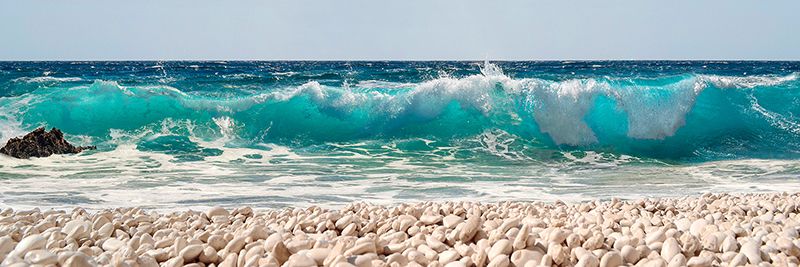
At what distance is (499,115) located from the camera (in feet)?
45.2

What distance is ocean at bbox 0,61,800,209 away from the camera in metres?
7.46

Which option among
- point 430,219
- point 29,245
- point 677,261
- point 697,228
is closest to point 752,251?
point 677,261

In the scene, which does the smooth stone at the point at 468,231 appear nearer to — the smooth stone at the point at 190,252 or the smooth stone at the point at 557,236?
the smooth stone at the point at 557,236

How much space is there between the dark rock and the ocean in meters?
0.35

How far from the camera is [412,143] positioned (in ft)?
40.0

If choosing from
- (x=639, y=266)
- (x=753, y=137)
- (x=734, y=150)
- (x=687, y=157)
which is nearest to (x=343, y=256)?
A: (x=639, y=266)

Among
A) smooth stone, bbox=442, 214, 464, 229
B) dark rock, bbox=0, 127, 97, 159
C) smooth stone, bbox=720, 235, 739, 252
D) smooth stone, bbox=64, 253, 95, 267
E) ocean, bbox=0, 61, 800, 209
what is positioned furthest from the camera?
dark rock, bbox=0, 127, 97, 159

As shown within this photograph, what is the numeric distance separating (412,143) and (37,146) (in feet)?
18.1

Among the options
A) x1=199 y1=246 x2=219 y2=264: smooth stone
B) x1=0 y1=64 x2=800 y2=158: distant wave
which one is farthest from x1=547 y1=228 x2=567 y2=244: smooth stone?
x1=0 y1=64 x2=800 y2=158: distant wave

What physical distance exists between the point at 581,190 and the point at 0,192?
225 inches

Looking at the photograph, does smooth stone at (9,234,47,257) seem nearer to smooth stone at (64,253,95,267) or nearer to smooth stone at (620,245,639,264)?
smooth stone at (64,253,95,267)

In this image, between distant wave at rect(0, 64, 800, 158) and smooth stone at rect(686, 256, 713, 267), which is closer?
smooth stone at rect(686, 256, 713, 267)

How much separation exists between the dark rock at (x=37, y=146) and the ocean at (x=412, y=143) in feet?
1.15

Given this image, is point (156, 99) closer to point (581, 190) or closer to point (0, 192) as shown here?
point (0, 192)
